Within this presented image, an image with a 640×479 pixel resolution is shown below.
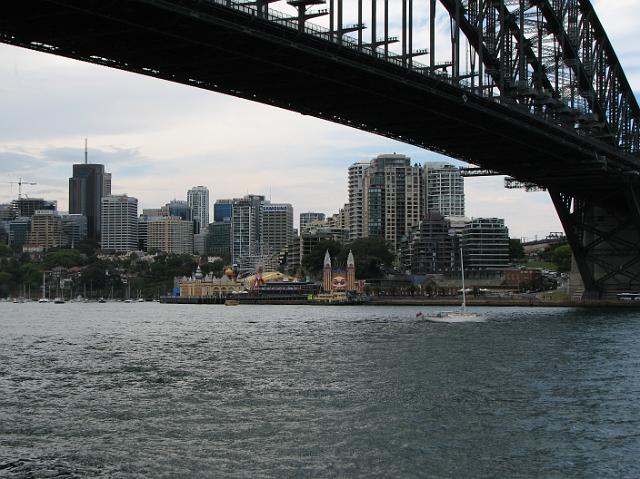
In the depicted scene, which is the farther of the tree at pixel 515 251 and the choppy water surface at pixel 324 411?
the tree at pixel 515 251

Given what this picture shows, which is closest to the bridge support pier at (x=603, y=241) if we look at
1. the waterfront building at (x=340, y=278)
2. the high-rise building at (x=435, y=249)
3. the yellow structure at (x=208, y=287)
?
the waterfront building at (x=340, y=278)

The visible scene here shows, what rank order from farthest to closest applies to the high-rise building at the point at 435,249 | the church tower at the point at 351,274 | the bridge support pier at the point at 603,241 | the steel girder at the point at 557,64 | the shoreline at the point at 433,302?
the high-rise building at the point at 435,249 → the church tower at the point at 351,274 → the shoreline at the point at 433,302 → the bridge support pier at the point at 603,241 → the steel girder at the point at 557,64

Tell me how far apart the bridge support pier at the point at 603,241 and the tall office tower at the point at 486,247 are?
81.4m

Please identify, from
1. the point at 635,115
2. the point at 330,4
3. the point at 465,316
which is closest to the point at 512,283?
the point at 635,115

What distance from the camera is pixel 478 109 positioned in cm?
5084

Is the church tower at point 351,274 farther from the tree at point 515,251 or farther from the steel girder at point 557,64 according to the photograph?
the steel girder at point 557,64

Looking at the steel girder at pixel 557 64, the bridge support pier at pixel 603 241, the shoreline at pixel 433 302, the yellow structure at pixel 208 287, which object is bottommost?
the shoreline at pixel 433 302

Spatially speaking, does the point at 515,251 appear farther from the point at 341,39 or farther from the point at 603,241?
the point at 341,39

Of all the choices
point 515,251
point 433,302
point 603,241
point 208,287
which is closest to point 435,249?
point 515,251

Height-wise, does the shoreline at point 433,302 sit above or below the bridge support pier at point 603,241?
below

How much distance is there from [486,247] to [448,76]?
123 meters

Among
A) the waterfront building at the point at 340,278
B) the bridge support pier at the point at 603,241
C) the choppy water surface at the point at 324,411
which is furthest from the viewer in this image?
the waterfront building at the point at 340,278

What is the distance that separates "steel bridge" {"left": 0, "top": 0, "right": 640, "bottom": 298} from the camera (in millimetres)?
A: 34531

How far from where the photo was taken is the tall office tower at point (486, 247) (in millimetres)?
169375
